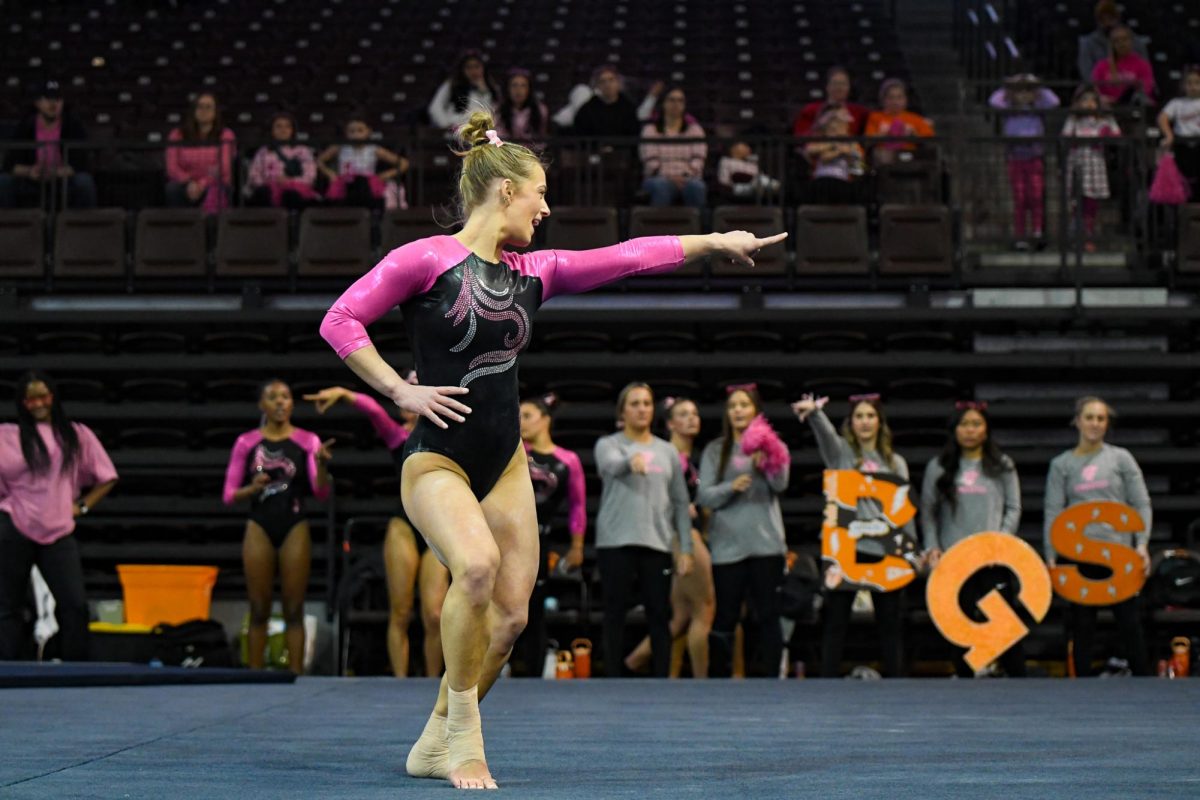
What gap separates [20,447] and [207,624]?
148cm

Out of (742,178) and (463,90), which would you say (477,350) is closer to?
(742,178)

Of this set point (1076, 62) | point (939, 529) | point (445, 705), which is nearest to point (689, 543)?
point (939, 529)

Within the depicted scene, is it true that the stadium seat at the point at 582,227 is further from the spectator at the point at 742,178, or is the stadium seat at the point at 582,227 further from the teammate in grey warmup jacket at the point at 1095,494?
the teammate in grey warmup jacket at the point at 1095,494

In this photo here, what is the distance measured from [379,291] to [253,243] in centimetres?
790

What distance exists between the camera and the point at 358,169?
39.3 ft

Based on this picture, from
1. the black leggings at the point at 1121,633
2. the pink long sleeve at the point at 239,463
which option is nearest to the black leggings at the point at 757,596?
the black leggings at the point at 1121,633

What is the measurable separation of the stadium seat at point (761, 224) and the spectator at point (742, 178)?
266mm

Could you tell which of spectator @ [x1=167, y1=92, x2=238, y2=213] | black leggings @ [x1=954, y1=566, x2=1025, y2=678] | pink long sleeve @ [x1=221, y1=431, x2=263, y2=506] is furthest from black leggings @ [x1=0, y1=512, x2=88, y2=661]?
black leggings @ [x1=954, y1=566, x2=1025, y2=678]

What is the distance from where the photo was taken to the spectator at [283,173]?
1183cm

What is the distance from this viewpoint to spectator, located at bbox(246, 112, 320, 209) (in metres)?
11.8

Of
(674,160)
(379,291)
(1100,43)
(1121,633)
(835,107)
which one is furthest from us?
(1100,43)

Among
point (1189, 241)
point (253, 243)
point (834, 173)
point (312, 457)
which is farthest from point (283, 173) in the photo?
point (1189, 241)

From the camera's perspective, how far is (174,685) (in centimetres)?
733

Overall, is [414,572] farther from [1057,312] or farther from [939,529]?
[1057,312]
